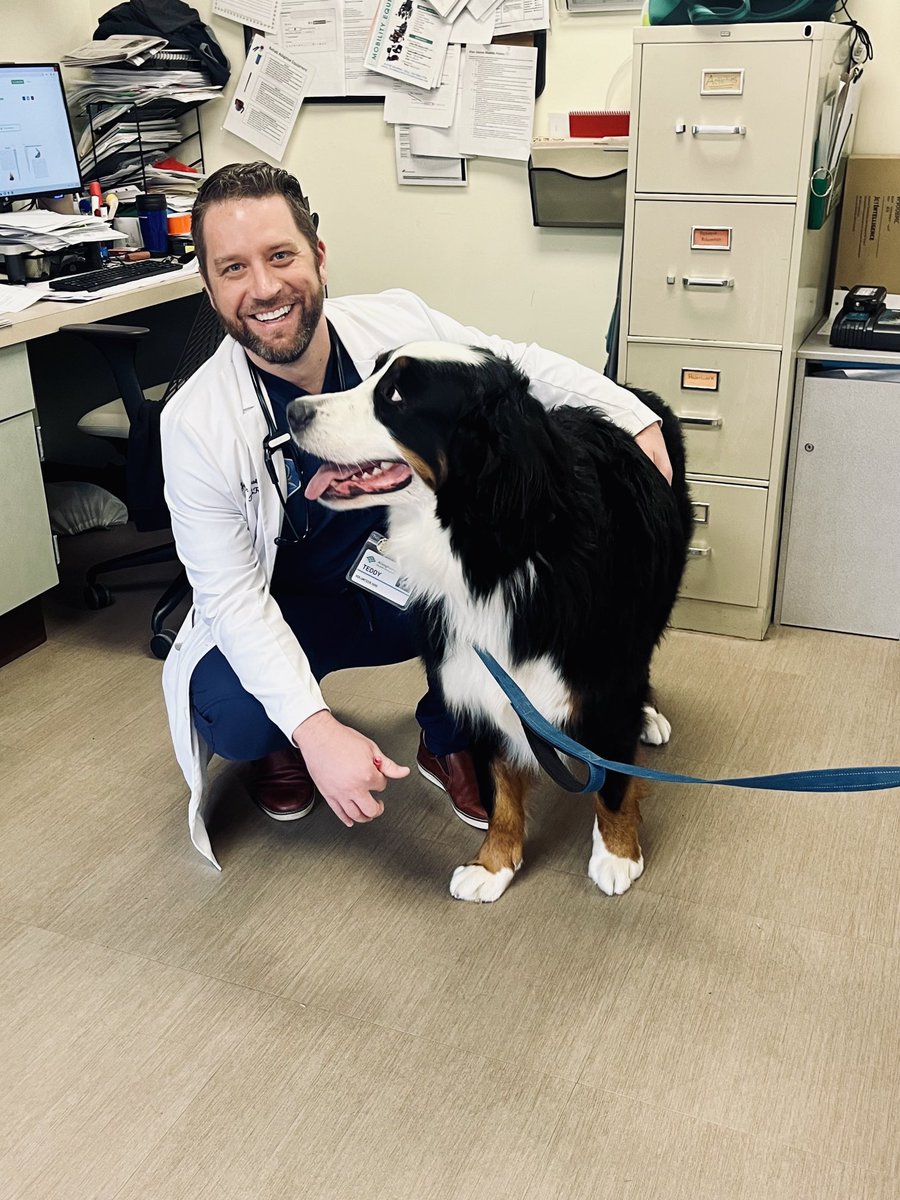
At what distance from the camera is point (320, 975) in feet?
5.51

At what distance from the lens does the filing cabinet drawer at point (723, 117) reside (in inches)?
90.3

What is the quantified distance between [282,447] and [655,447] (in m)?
0.62

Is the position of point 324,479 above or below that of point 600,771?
above

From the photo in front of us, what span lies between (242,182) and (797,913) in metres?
1.45

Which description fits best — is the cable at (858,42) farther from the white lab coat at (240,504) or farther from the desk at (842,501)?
the white lab coat at (240,504)

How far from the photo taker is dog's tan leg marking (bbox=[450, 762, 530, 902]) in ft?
5.97

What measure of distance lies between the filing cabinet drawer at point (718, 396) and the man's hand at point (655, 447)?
74cm

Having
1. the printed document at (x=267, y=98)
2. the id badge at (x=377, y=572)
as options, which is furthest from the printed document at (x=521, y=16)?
Result: the id badge at (x=377, y=572)

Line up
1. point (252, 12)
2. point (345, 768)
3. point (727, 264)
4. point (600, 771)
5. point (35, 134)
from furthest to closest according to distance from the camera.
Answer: point (252, 12) < point (35, 134) < point (727, 264) < point (600, 771) < point (345, 768)

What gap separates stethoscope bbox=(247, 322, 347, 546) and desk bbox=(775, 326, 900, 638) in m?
1.18

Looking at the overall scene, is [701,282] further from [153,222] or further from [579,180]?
[153,222]

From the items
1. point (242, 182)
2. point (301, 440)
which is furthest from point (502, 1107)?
point (242, 182)

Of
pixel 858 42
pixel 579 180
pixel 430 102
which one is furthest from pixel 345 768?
pixel 430 102

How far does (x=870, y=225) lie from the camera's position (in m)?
2.76
